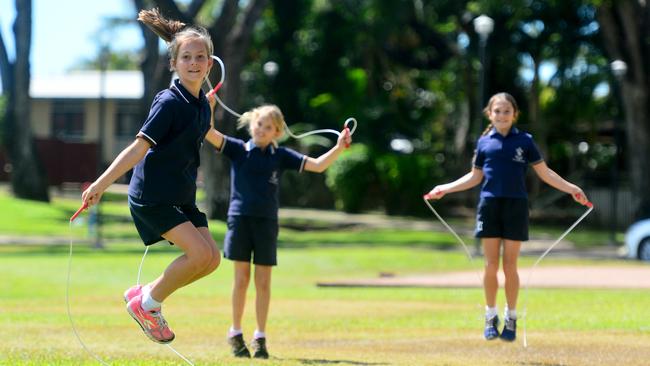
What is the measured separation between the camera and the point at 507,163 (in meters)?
9.77

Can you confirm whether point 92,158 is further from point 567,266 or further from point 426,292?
point 426,292

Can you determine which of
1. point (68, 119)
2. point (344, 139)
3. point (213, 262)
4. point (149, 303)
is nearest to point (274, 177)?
point (344, 139)

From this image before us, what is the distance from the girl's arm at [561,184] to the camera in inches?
368

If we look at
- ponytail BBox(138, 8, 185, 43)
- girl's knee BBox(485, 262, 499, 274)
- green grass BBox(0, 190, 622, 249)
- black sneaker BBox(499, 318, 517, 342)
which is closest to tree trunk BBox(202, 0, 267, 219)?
green grass BBox(0, 190, 622, 249)

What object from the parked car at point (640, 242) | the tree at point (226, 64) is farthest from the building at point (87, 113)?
the parked car at point (640, 242)

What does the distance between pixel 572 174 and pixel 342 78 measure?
930 cm

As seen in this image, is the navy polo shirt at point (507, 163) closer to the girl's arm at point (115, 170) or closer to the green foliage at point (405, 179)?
the girl's arm at point (115, 170)

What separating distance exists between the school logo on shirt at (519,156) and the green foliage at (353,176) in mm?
30874

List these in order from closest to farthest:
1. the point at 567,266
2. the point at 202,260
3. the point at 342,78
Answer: the point at 202,260
the point at 567,266
the point at 342,78

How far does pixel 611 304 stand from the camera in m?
14.0

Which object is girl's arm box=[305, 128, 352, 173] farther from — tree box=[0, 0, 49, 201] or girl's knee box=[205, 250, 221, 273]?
tree box=[0, 0, 49, 201]

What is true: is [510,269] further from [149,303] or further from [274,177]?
[149,303]

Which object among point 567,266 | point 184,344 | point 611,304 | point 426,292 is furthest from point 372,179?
point 184,344

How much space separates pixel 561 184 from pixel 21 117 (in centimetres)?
3353
